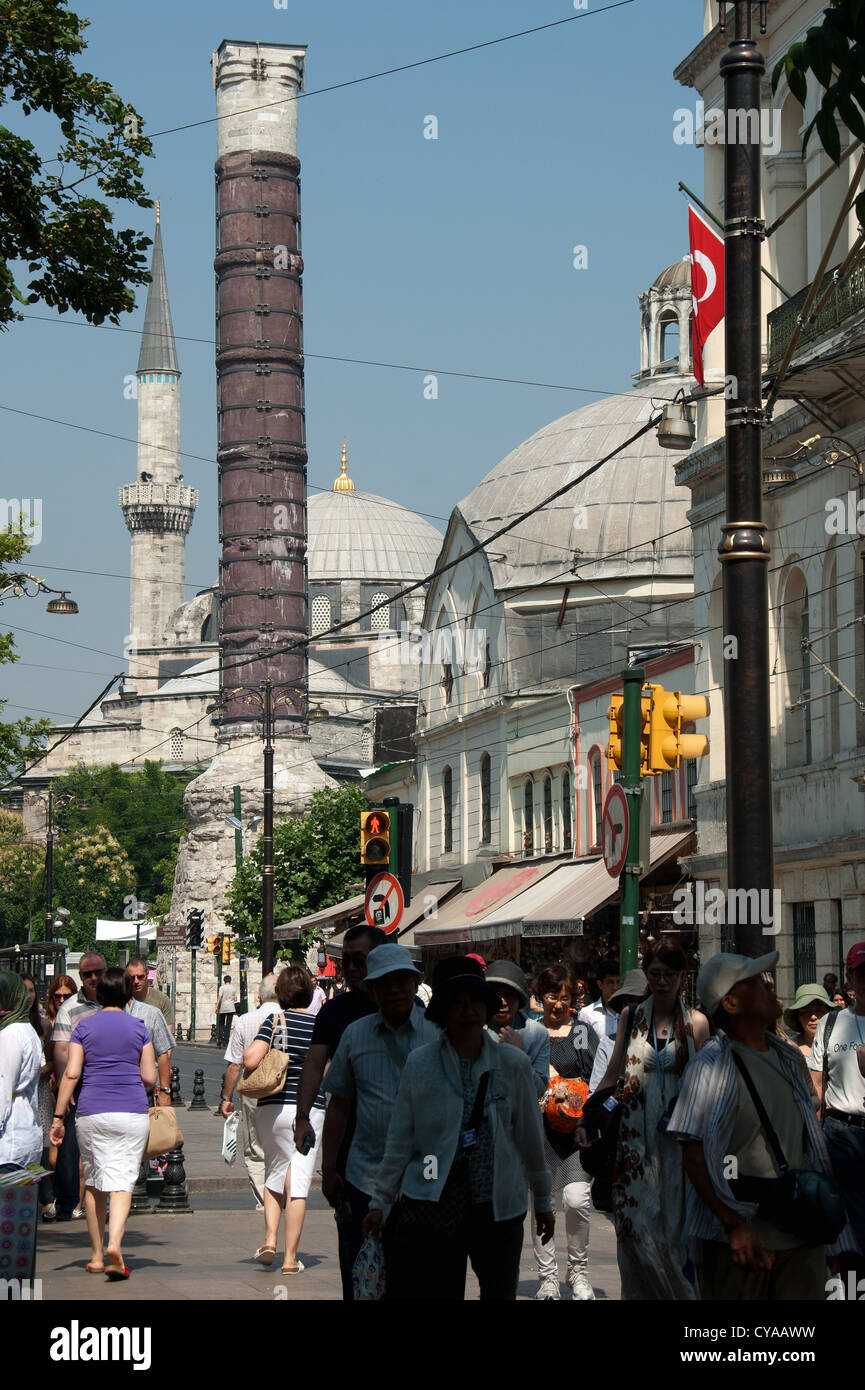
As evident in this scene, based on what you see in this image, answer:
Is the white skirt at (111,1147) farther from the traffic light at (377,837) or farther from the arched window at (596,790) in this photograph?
the arched window at (596,790)

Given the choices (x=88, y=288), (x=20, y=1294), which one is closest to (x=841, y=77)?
(x=20, y=1294)

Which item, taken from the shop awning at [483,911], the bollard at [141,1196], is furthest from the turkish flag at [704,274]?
the shop awning at [483,911]

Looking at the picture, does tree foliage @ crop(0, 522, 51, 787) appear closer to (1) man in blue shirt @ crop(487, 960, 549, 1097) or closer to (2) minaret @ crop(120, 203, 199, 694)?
(1) man in blue shirt @ crop(487, 960, 549, 1097)

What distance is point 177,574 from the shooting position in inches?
5300

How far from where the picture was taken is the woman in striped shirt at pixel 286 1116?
10930mm

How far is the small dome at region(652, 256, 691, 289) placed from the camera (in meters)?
58.1

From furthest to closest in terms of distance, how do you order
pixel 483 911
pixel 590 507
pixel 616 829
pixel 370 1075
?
pixel 590 507 → pixel 483 911 → pixel 616 829 → pixel 370 1075

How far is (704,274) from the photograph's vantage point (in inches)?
728

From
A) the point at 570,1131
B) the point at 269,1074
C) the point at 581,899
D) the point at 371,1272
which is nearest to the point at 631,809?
the point at 269,1074

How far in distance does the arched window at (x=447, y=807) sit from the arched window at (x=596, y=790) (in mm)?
9363

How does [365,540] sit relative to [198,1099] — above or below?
above

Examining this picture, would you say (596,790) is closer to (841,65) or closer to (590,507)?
(590,507)

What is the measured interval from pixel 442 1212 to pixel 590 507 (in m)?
39.8

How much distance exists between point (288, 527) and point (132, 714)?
214 ft
